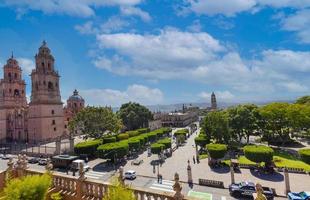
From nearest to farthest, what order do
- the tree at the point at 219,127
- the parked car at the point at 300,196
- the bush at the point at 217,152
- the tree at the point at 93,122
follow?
the parked car at the point at 300,196
the bush at the point at 217,152
the tree at the point at 219,127
the tree at the point at 93,122

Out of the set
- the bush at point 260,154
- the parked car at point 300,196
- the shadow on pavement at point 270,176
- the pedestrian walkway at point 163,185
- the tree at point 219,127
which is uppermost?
the tree at point 219,127

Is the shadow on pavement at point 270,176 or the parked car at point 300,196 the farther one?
the shadow on pavement at point 270,176

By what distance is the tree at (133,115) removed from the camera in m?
93.9

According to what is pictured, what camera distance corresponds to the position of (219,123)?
53625 mm

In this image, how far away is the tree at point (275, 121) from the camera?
2224 inches

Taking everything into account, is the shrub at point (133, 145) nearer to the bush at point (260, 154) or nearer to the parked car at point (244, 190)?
the bush at point (260, 154)

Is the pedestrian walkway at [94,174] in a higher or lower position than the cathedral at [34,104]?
lower

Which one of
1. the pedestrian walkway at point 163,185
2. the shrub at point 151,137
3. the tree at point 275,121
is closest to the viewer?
the pedestrian walkway at point 163,185

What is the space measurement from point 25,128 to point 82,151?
30588 mm

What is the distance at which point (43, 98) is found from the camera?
66000 millimetres

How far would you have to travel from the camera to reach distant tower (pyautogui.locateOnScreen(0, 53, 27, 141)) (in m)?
71.7

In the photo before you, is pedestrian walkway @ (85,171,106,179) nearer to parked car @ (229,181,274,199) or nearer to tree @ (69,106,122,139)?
parked car @ (229,181,274,199)

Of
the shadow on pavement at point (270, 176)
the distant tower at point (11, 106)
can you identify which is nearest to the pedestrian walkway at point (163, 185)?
the shadow on pavement at point (270, 176)

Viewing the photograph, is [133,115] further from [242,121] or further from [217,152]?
[217,152]
